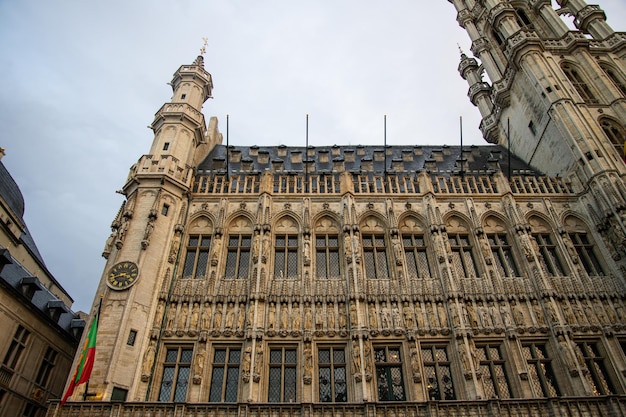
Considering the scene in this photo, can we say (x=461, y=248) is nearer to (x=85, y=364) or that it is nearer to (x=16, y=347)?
(x=85, y=364)

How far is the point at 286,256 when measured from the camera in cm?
2234

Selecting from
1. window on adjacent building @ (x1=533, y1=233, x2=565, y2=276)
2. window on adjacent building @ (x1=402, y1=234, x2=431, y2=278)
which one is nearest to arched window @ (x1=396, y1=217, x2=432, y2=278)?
window on adjacent building @ (x1=402, y1=234, x2=431, y2=278)

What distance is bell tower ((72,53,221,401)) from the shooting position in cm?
1717

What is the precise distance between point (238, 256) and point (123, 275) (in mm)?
5495

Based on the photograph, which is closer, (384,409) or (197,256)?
(384,409)

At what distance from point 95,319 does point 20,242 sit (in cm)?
2017

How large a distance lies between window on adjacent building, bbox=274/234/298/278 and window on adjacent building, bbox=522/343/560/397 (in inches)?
436

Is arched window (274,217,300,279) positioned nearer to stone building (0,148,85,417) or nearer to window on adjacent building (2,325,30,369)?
stone building (0,148,85,417)

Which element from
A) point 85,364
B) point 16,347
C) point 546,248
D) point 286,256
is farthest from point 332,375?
point 16,347

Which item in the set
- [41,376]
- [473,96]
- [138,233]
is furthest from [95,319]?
[473,96]

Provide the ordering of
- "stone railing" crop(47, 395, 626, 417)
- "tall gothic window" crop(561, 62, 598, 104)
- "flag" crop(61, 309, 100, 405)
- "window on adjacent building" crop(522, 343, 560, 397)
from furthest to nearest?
"tall gothic window" crop(561, 62, 598, 104), "window on adjacent building" crop(522, 343, 560, 397), "flag" crop(61, 309, 100, 405), "stone railing" crop(47, 395, 626, 417)

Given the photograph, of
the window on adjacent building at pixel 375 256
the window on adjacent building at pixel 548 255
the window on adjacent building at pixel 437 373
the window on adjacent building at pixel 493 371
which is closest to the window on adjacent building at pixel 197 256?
the window on adjacent building at pixel 375 256

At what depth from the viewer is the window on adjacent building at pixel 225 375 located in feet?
58.1

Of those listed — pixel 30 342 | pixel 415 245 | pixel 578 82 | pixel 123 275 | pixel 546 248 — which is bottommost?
pixel 30 342
